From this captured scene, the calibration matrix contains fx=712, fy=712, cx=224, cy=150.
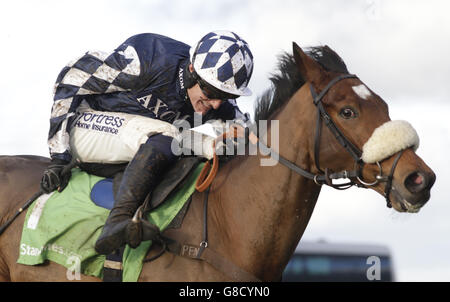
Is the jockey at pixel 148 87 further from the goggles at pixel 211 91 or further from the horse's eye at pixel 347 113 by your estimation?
the horse's eye at pixel 347 113

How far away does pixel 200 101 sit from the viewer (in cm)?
661

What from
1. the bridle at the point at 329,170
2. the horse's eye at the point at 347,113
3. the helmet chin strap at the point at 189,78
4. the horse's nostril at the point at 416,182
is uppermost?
the helmet chin strap at the point at 189,78

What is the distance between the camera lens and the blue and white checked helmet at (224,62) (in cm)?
627

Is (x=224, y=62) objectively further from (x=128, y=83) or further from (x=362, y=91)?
(x=362, y=91)

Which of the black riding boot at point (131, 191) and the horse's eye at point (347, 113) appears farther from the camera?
the black riding boot at point (131, 191)

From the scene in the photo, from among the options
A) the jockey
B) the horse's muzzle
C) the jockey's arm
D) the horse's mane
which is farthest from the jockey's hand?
the horse's muzzle

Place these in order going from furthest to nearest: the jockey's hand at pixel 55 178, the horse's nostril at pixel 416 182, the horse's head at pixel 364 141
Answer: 1. the jockey's hand at pixel 55 178
2. the horse's head at pixel 364 141
3. the horse's nostril at pixel 416 182

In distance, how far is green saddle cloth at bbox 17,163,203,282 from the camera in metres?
5.97

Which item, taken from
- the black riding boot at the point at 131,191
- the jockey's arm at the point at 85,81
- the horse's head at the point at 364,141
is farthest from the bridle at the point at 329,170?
the jockey's arm at the point at 85,81

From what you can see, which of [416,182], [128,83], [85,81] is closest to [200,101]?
[128,83]

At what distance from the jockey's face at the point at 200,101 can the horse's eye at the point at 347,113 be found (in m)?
1.38

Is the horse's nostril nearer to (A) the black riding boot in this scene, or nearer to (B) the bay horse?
(B) the bay horse
